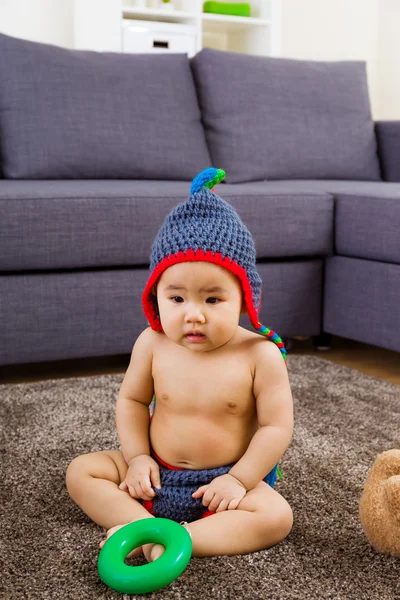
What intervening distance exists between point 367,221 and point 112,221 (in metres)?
0.71

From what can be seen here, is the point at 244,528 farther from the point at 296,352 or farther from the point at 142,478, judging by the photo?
the point at 296,352

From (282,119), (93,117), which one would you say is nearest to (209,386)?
(93,117)

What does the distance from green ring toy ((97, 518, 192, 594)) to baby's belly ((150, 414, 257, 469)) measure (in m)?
0.14

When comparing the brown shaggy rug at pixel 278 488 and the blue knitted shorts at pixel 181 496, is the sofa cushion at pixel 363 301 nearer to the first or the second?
the brown shaggy rug at pixel 278 488

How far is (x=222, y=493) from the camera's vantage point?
0.99 metres

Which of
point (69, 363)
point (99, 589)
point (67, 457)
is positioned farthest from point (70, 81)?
point (99, 589)

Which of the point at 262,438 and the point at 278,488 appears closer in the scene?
the point at 262,438

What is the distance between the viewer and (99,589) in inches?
34.5

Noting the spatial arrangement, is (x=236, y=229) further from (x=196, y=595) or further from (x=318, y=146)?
(x=318, y=146)

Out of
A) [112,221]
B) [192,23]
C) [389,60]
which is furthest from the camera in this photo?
[389,60]

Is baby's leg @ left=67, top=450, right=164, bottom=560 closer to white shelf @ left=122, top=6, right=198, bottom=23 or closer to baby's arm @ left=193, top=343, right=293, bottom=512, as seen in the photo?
baby's arm @ left=193, top=343, right=293, bottom=512

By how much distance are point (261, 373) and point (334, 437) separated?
0.47 metres

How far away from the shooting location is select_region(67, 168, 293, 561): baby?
3.25 feet

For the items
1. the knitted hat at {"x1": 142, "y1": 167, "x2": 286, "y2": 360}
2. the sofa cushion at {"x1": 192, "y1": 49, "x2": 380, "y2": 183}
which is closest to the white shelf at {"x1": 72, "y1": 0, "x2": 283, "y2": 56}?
the sofa cushion at {"x1": 192, "y1": 49, "x2": 380, "y2": 183}
